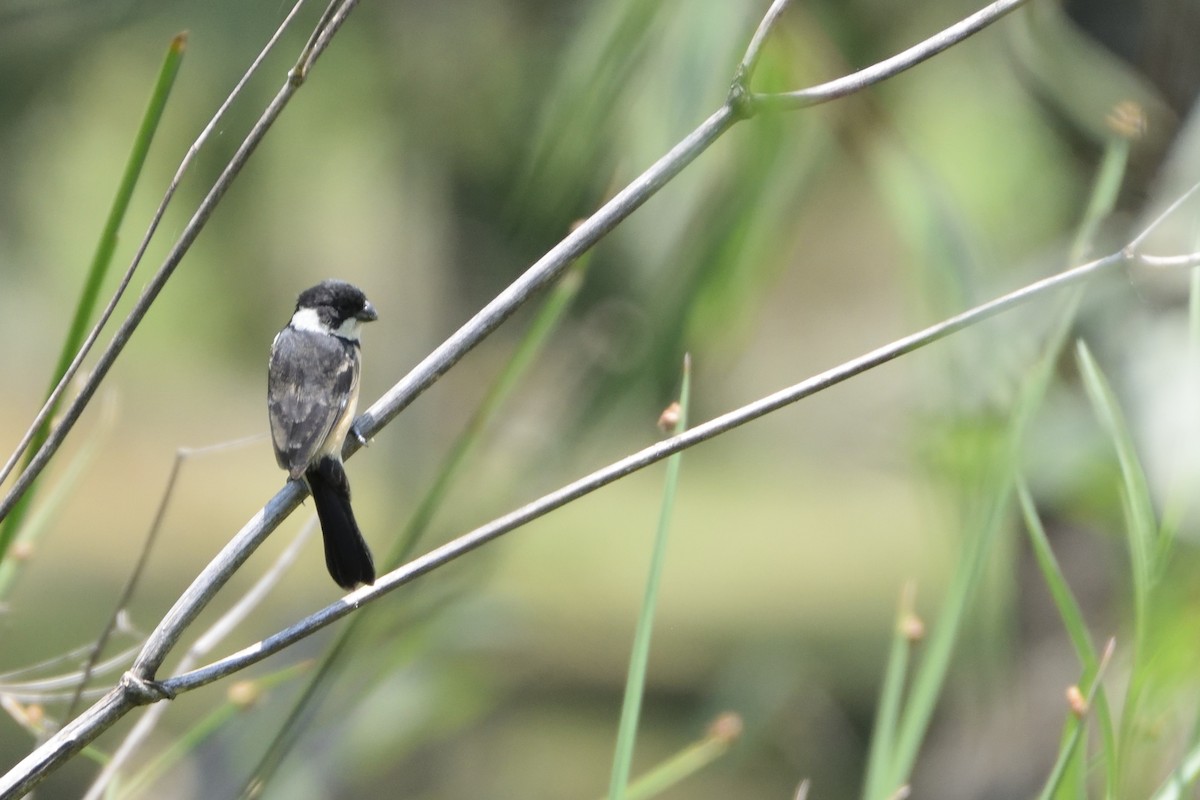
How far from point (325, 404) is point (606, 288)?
328cm

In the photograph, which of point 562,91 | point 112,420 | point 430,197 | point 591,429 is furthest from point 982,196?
point 112,420

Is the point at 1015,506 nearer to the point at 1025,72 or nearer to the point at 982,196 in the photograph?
the point at 1025,72

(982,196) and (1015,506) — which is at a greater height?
(982,196)

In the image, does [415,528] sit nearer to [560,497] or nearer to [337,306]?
[560,497]

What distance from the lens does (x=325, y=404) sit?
222cm

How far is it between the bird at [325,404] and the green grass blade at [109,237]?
0.49 m

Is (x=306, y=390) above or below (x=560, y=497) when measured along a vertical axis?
above

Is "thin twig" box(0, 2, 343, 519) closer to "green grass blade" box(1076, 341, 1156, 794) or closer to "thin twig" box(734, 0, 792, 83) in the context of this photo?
"thin twig" box(734, 0, 792, 83)

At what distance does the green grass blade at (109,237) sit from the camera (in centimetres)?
124

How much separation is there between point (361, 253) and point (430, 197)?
15.7 ft

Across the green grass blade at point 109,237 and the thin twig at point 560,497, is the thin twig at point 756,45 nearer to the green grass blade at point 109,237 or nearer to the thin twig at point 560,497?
the thin twig at point 560,497

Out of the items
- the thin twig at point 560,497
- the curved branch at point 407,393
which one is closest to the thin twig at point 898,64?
the curved branch at point 407,393

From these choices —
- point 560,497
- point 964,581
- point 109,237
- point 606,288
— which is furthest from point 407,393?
point 606,288

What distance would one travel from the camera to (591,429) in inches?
95.5
